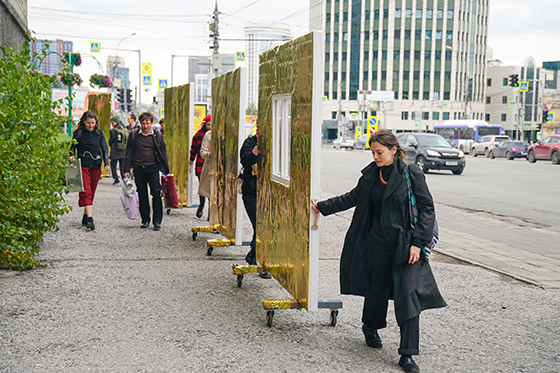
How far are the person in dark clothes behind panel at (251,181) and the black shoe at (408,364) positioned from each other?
259cm

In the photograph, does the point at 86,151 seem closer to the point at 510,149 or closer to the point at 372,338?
the point at 372,338

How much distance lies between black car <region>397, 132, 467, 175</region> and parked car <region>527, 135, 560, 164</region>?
10.1 m

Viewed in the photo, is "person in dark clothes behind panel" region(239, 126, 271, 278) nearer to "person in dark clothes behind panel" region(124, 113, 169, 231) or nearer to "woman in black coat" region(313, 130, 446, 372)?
"woman in black coat" region(313, 130, 446, 372)

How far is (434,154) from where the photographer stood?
25359 millimetres

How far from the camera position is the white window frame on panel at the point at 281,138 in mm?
5395

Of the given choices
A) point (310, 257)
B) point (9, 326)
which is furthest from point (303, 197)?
point (9, 326)

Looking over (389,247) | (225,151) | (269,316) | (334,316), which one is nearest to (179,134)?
(225,151)

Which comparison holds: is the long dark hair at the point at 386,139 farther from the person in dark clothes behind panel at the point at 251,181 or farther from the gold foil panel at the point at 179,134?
the gold foil panel at the point at 179,134

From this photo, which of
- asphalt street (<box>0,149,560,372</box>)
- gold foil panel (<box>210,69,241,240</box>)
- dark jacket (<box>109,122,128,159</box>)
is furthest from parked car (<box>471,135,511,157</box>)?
asphalt street (<box>0,149,560,372</box>)

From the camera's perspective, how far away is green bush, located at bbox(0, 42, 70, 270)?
622 centimetres

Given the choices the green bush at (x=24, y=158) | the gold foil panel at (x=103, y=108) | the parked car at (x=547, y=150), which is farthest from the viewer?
the parked car at (x=547, y=150)

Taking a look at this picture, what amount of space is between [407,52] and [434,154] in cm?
8092

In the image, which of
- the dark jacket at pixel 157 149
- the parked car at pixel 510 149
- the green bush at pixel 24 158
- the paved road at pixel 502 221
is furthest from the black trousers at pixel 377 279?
the parked car at pixel 510 149

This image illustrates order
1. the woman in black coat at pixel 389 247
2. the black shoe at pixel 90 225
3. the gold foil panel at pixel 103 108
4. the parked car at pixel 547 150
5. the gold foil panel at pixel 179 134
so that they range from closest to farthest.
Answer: the woman in black coat at pixel 389 247 → the black shoe at pixel 90 225 → the gold foil panel at pixel 179 134 → the gold foil panel at pixel 103 108 → the parked car at pixel 547 150
